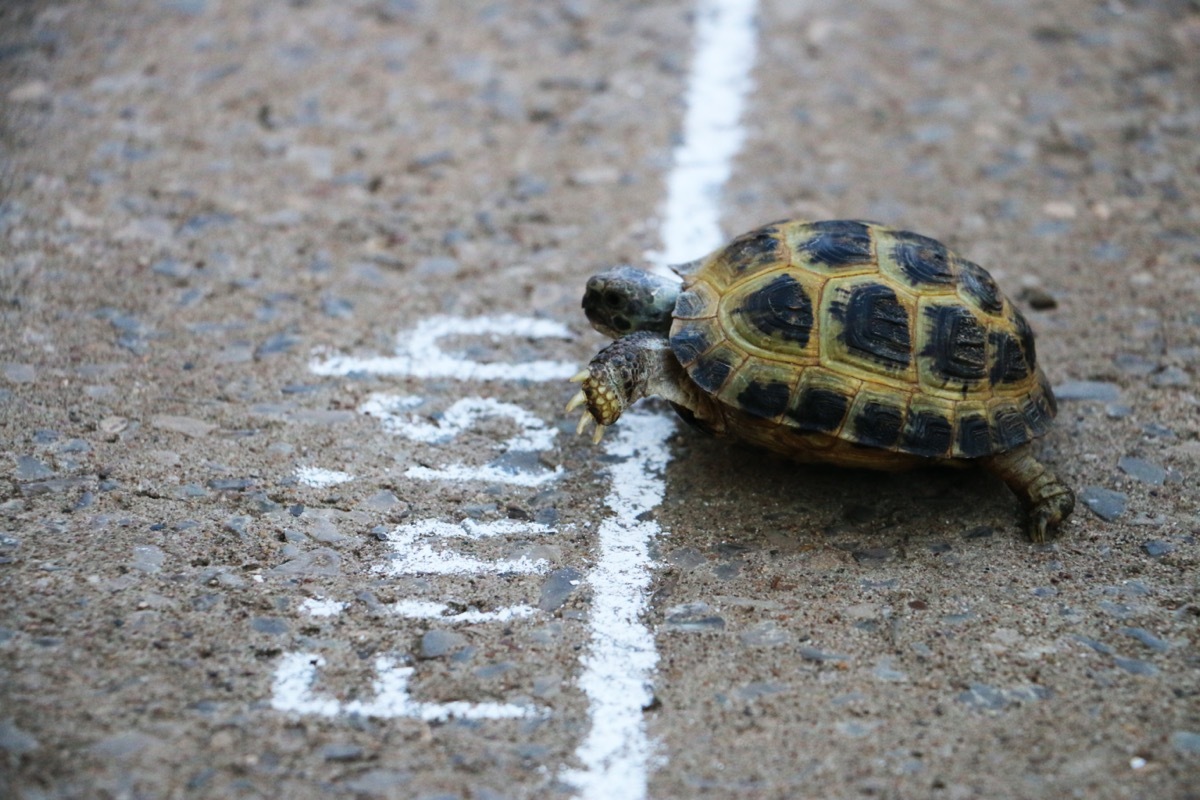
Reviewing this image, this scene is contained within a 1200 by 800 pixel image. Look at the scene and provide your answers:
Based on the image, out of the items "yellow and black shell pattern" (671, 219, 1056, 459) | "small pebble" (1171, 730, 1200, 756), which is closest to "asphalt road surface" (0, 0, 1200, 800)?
"small pebble" (1171, 730, 1200, 756)

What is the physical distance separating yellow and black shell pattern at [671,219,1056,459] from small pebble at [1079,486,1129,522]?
32 cm

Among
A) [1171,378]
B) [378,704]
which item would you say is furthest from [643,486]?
[1171,378]

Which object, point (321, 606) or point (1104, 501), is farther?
point (1104, 501)

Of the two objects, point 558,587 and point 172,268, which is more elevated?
point 172,268

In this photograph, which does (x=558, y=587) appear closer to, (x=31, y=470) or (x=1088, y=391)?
(x=31, y=470)

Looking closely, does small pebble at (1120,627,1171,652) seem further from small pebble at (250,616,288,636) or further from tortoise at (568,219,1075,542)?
small pebble at (250,616,288,636)

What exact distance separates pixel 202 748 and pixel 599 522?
61.0 inches

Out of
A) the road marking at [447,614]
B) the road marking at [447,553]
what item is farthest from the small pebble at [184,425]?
the road marking at [447,614]

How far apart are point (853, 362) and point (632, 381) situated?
0.76 meters

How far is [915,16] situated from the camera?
7.20 metres

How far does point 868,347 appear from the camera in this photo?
3855mm

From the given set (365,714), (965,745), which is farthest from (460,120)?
(965,745)

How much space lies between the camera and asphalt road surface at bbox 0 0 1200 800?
3117mm

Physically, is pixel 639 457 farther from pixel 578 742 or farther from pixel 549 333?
pixel 578 742
